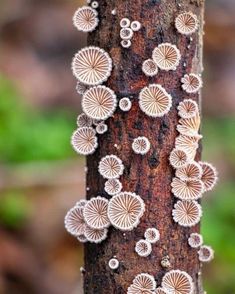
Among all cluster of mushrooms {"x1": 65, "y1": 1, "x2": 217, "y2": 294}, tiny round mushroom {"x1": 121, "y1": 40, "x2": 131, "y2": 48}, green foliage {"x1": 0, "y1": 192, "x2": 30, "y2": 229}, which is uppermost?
tiny round mushroom {"x1": 121, "y1": 40, "x2": 131, "y2": 48}

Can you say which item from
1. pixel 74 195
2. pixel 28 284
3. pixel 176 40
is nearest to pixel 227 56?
pixel 74 195

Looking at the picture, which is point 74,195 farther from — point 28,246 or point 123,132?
point 123,132

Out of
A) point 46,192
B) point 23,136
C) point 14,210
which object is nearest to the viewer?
point 14,210

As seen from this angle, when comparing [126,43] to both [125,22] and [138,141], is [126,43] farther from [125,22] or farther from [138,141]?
[138,141]

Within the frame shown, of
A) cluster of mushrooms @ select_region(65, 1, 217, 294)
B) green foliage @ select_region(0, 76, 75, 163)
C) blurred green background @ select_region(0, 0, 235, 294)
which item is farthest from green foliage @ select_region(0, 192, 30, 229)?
cluster of mushrooms @ select_region(65, 1, 217, 294)

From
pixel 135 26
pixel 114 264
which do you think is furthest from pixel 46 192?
pixel 135 26

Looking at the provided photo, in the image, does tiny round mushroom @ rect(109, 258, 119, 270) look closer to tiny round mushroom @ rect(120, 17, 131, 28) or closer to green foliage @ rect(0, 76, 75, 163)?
tiny round mushroom @ rect(120, 17, 131, 28)

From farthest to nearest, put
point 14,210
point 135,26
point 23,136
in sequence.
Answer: point 23,136 → point 14,210 → point 135,26
